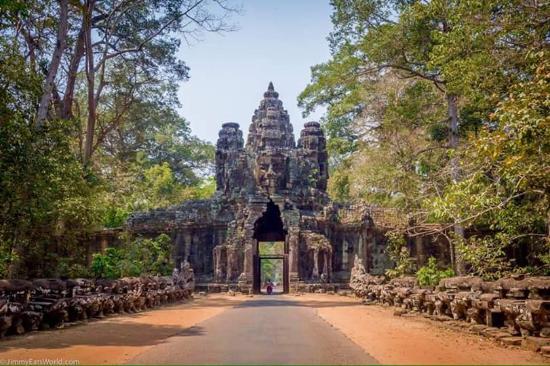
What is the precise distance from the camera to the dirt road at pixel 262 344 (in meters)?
6.23

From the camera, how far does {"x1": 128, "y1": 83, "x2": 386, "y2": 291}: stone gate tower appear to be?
2520 centimetres

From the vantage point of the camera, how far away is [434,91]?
797 inches

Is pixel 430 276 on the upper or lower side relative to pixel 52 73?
lower

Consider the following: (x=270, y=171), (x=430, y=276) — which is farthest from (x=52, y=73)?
(x=270, y=171)

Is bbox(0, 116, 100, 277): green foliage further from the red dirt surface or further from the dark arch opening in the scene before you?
the dark arch opening

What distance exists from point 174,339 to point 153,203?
30.1m

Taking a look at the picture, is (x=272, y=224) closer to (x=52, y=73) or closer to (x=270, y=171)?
(x=270, y=171)

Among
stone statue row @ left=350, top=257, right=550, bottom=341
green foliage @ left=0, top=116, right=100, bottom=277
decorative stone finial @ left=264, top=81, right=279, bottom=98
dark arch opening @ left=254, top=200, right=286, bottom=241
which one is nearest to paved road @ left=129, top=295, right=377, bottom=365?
stone statue row @ left=350, top=257, right=550, bottom=341

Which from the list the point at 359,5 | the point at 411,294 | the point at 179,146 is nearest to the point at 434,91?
the point at 359,5

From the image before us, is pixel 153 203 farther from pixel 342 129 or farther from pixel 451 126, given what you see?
pixel 451 126

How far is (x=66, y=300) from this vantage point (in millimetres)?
10539

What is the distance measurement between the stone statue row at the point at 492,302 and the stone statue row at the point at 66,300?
8.20 metres

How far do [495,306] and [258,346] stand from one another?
4624 millimetres

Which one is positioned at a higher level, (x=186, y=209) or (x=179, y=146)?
(x=179, y=146)
